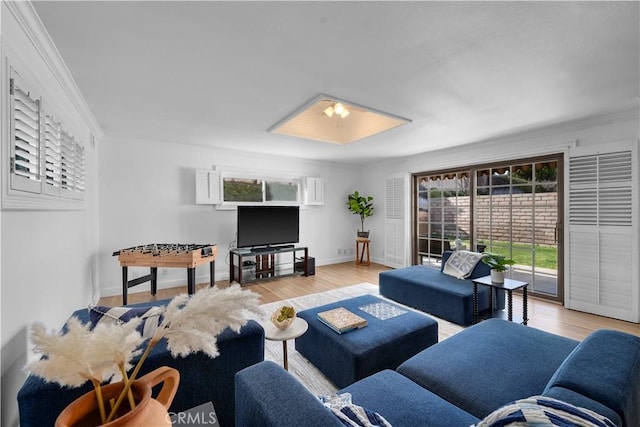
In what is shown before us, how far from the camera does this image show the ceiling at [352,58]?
152cm

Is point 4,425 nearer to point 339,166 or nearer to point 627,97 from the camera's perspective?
point 627,97

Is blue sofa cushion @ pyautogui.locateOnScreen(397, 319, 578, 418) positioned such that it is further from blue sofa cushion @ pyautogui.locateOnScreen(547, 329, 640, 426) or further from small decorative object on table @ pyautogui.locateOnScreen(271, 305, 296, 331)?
small decorative object on table @ pyautogui.locateOnScreen(271, 305, 296, 331)

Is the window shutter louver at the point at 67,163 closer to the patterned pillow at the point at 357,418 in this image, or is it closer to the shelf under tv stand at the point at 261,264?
the shelf under tv stand at the point at 261,264

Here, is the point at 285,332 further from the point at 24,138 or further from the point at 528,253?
the point at 528,253

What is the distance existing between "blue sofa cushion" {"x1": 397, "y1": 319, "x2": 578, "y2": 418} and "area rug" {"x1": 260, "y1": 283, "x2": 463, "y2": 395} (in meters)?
0.72

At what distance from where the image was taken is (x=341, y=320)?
2.18 meters

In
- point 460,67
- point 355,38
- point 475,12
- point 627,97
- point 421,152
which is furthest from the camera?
point 421,152

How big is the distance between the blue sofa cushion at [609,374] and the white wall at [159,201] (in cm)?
459

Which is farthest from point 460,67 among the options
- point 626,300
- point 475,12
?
point 626,300

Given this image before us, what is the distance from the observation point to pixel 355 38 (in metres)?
1.73

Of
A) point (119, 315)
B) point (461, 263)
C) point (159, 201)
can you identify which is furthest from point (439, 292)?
point (159, 201)

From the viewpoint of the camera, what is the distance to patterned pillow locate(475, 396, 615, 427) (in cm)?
73

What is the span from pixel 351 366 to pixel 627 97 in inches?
139

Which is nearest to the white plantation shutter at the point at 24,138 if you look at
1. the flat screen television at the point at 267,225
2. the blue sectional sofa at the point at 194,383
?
the blue sectional sofa at the point at 194,383
